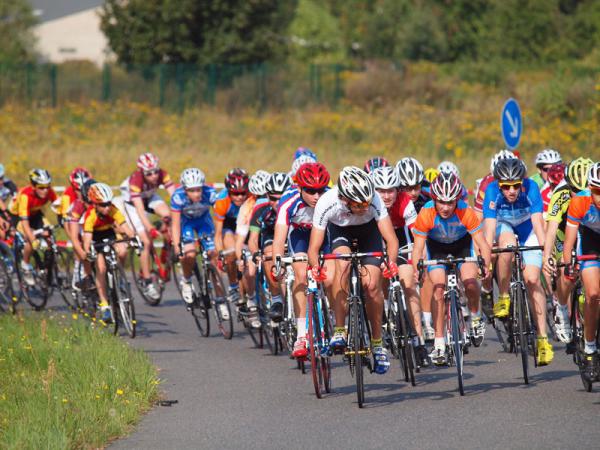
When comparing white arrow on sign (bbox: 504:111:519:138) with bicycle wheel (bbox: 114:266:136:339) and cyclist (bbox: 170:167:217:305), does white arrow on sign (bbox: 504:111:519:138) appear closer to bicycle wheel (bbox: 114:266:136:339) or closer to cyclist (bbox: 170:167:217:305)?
cyclist (bbox: 170:167:217:305)

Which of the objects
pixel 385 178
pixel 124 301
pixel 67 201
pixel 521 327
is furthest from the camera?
pixel 67 201

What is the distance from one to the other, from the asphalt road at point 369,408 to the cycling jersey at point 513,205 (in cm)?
138

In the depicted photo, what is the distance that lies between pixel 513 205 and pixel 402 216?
107 centimetres

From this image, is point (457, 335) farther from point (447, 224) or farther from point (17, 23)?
point (17, 23)

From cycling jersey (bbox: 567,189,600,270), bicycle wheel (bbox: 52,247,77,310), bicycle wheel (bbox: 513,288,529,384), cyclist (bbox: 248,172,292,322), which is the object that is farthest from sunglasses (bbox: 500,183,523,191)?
bicycle wheel (bbox: 52,247,77,310)

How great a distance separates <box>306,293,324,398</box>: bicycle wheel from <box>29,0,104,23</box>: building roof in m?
74.2

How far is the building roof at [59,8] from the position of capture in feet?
271

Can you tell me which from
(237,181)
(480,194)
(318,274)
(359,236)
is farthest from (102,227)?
(318,274)

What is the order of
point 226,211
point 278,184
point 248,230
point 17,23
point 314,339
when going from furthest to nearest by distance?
point 17,23
point 226,211
point 248,230
point 278,184
point 314,339

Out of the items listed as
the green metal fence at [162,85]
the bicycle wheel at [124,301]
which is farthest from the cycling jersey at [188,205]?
the green metal fence at [162,85]

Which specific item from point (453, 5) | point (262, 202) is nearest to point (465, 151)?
point (262, 202)

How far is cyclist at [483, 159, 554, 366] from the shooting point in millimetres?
11984

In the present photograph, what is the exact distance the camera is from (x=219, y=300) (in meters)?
15.2

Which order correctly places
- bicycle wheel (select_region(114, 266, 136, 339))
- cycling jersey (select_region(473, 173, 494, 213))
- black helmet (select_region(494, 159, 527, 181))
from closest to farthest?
1. black helmet (select_region(494, 159, 527, 181))
2. cycling jersey (select_region(473, 173, 494, 213))
3. bicycle wheel (select_region(114, 266, 136, 339))
